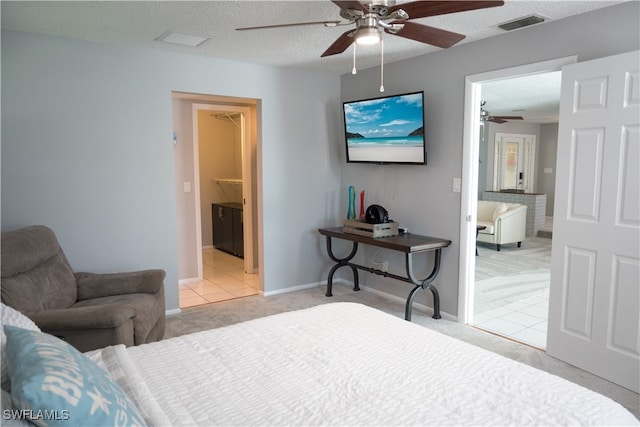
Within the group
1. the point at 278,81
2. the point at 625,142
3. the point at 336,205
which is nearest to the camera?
the point at 625,142

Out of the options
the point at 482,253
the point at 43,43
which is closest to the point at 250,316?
the point at 43,43

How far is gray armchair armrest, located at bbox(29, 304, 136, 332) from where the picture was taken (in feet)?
8.20

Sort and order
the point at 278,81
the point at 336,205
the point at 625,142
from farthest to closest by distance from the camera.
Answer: the point at 336,205, the point at 278,81, the point at 625,142

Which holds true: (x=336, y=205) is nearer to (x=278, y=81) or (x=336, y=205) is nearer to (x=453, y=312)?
(x=278, y=81)

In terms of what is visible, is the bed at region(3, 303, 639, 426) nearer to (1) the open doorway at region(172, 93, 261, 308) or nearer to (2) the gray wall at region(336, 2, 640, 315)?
(2) the gray wall at region(336, 2, 640, 315)

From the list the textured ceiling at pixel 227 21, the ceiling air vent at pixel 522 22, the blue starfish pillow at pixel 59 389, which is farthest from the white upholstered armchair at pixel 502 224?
the blue starfish pillow at pixel 59 389

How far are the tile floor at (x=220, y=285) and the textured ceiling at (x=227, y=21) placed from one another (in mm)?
2399

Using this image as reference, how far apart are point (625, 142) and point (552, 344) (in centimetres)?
144

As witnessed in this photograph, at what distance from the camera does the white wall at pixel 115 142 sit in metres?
3.37

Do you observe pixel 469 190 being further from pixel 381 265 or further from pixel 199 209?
pixel 199 209

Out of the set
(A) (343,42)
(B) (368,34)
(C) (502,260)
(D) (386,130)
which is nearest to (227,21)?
(A) (343,42)

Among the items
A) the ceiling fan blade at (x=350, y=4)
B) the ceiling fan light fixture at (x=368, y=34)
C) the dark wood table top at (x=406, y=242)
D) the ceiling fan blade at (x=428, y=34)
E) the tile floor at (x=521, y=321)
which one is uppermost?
the ceiling fan blade at (x=350, y=4)

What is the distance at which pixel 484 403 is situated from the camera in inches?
57.2

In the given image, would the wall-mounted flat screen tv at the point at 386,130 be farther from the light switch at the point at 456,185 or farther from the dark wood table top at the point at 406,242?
the dark wood table top at the point at 406,242
